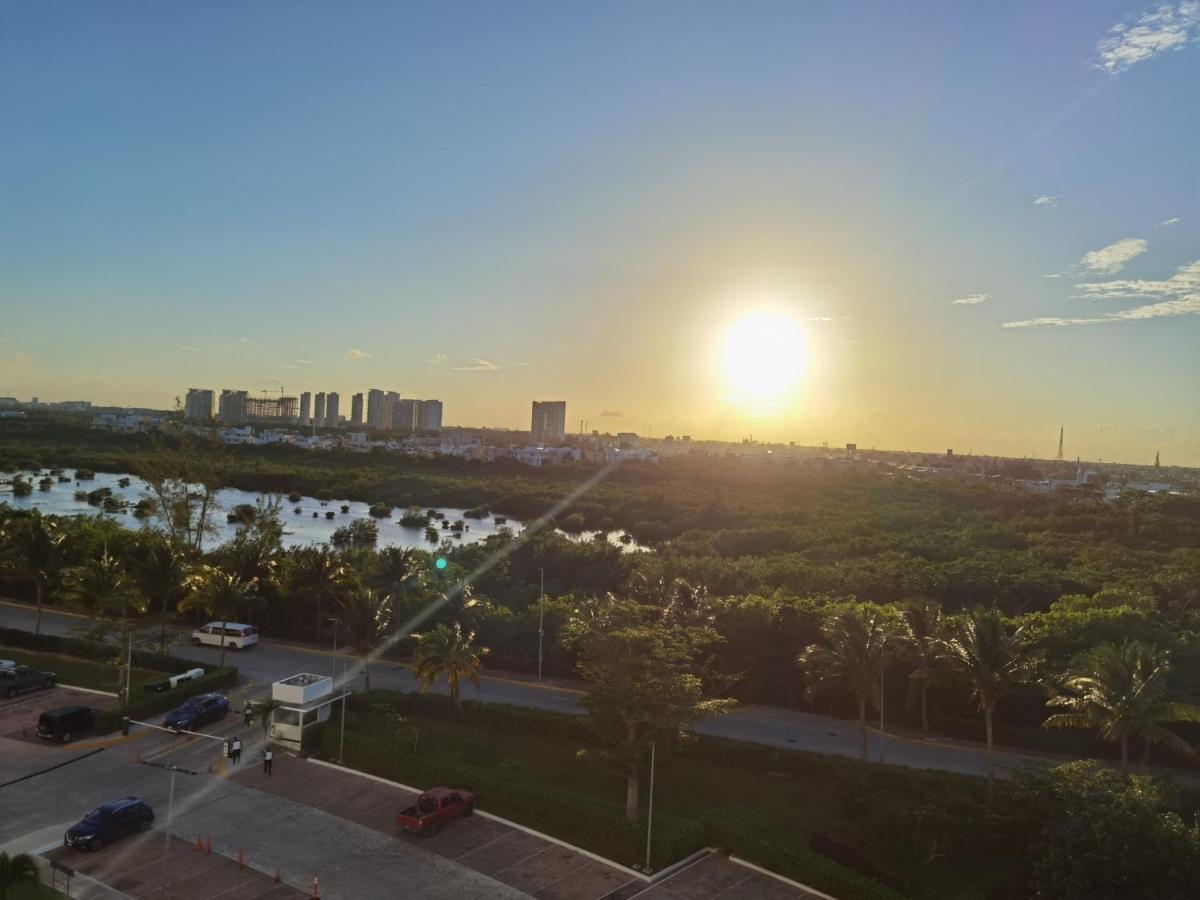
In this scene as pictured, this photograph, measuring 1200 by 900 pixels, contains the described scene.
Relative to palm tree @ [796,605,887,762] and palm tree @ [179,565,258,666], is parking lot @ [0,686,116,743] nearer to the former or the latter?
palm tree @ [179,565,258,666]

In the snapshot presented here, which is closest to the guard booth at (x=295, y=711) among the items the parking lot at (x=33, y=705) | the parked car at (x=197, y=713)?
the parked car at (x=197, y=713)

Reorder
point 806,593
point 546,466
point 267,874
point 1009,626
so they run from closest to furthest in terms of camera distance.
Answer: point 267,874
point 1009,626
point 806,593
point 546,466

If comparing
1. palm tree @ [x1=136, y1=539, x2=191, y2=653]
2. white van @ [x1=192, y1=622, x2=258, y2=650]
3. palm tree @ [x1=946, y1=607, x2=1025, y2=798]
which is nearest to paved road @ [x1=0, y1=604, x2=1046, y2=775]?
white van @ [x1=192, y1=622, x2=258, y2=650]

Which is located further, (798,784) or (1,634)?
(1,634)

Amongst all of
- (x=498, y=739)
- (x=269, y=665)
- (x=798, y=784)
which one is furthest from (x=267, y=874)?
(x=269, y=665)

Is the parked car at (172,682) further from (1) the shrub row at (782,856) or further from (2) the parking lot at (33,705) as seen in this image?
(1) the shrub row at (782,856)

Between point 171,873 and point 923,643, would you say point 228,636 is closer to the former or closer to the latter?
point 171,873

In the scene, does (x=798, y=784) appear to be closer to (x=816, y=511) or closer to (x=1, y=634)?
(x=1, y=634)
